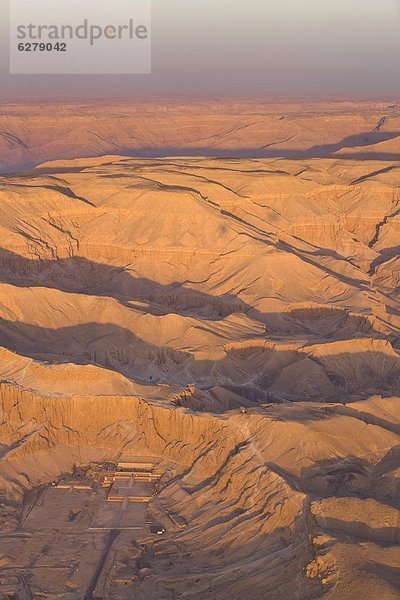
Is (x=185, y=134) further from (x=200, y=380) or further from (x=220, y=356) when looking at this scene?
(x=200, y=380)

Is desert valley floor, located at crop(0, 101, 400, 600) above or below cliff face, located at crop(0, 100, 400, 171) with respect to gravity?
below

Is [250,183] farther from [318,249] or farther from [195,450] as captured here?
[195,450]

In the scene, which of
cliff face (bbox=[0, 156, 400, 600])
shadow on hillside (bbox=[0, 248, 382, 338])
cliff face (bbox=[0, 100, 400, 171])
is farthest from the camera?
cliff face (bbox=[0, 100, 400, 171])

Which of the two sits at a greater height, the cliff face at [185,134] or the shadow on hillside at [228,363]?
the cliff face at [185,134]

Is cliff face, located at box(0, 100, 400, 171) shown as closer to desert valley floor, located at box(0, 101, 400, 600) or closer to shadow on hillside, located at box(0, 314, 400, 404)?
desert valley floor, located at box(0, 101, 400, 600)

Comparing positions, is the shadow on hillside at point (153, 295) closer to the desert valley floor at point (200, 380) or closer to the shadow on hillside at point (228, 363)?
the desert valley floor at point (200, 380)

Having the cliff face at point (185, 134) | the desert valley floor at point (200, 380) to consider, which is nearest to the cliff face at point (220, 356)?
the desert valley floor at point (200, 380)

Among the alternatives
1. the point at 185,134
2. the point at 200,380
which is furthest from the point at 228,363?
the point at 185,134

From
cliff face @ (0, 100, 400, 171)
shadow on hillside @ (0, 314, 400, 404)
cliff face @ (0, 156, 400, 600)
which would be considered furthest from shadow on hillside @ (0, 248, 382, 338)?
cliff face @ (0, 100, 400, 171)

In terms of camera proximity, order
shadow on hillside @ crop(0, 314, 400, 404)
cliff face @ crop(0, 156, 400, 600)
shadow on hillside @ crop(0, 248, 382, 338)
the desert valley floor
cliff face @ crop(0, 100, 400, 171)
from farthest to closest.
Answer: cliff face @ crop(0, 100, 400, 171) < shadow on hillside @ crop(0, 248, 382, 338) < shadow on hillside @ crop(0, 314, 400, 404) < cliff face @ crop(0, 156, 400, 600) < the desert valley floor
